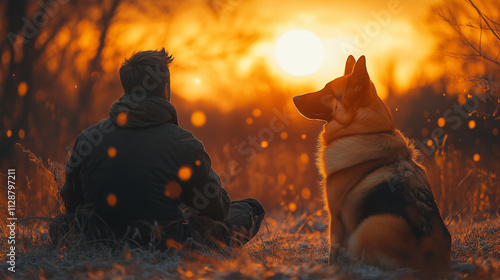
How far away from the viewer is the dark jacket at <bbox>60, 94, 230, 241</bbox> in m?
3.19

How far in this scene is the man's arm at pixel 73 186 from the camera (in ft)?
11.1

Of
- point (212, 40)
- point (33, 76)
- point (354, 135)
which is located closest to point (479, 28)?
point (354, 135)

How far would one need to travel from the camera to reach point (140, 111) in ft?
10.4

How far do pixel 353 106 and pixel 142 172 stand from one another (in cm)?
185

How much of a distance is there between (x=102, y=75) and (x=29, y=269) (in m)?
4.89

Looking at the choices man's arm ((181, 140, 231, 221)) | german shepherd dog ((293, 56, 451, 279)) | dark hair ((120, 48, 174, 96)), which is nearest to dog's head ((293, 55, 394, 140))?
german shepherd dog ((293, 56, 451, 279))

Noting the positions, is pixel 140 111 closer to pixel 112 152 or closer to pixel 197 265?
pixel 112 152

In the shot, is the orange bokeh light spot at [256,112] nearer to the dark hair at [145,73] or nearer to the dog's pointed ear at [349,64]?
the dog's pointed ear at [349,64]

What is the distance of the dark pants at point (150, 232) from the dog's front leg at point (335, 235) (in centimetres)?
69

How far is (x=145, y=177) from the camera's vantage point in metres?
3.19

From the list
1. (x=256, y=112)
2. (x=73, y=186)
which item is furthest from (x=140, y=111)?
(x=256, y=112)

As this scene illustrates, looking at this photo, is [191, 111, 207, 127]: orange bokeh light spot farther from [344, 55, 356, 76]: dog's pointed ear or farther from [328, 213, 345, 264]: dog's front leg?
[328, 213, 345, 264]: dog's front leg

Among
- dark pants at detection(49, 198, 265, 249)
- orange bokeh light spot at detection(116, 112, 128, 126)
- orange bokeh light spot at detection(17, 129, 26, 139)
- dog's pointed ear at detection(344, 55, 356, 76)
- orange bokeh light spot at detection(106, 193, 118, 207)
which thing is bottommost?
dark pants at detection(49, 198, 265, 249)

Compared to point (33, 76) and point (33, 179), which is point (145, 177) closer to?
point (33, 179)
